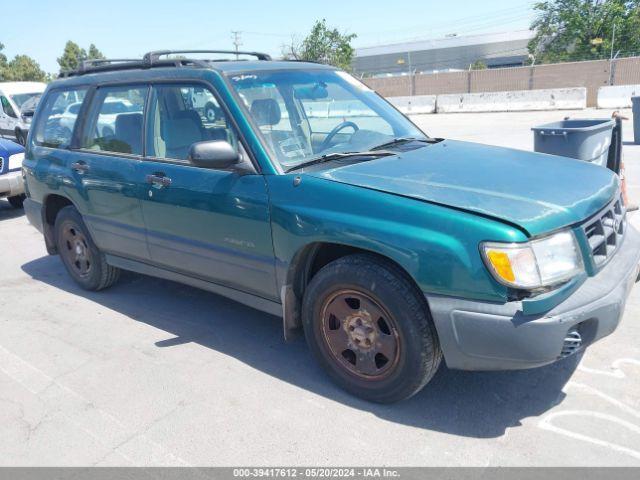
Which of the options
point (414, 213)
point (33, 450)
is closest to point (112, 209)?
point (33, 450)

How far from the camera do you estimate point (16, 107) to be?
563 inches

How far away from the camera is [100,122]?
468 cm

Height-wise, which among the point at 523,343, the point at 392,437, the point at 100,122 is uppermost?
the point at 100,122

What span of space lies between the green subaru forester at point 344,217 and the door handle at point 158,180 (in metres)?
0.01

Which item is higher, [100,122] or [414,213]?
[100,122]

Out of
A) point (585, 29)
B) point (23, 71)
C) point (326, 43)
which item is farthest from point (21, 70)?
point (585, 29)

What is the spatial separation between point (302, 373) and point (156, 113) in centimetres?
213

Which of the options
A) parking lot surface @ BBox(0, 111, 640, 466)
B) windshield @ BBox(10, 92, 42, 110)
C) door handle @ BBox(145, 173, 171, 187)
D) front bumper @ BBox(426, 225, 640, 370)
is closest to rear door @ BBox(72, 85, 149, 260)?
door handle @ BBox(145, 173, 171, 187)

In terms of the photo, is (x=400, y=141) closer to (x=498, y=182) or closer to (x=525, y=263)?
(x=498, y=182)

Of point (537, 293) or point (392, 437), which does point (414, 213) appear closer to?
point (537, 293)

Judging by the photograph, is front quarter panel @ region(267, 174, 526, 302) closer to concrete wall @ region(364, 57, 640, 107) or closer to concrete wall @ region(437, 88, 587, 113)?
concrete wall @ region(437, 88, 587, 113)

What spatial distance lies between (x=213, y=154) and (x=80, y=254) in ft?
8.28

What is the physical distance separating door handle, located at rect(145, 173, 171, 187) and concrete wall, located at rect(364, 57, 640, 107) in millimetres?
23313

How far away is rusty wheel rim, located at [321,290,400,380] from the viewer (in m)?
3.01
